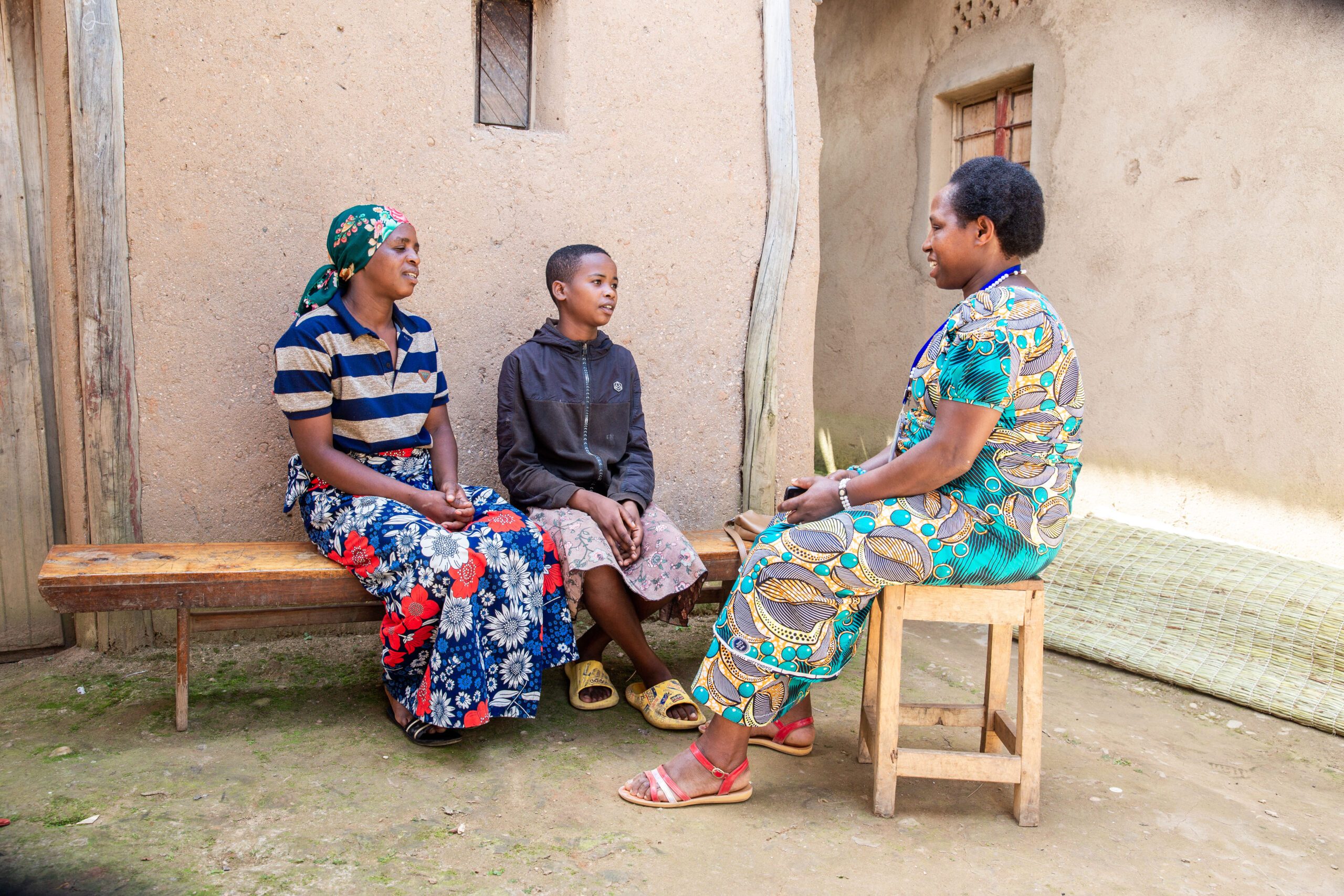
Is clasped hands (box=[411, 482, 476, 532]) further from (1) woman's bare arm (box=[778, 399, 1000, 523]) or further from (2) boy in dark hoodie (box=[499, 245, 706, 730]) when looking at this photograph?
(1) woman's bare arm (box=[778, 399, 1000, 523])

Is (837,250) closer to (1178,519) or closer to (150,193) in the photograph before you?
(1178,519)

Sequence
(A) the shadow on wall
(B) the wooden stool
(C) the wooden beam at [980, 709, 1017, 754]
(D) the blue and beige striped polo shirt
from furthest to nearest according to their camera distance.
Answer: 1. (A) the shadow on wall
2. (D) the blue and beige striped polo shirt
3. (C) the wooden beam at [980, 709, 1017, 754]
4. (B) the wooden stool

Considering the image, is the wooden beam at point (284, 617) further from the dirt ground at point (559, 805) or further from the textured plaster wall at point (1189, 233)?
the textured plaster wall at point (1189, 233)

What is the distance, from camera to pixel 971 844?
2.45 m

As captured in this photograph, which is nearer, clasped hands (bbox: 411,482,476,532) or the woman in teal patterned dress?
the woman in teal patterned dress

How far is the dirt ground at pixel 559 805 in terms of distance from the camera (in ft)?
7.31

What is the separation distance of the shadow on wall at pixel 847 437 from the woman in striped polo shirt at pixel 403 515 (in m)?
3.76

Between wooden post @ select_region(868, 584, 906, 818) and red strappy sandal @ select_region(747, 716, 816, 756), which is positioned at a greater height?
wooden post @ select_region(868, 584, 906, 818)

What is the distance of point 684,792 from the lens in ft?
8.40

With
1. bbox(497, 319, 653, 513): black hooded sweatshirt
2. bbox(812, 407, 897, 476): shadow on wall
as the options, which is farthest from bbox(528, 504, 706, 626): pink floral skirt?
bbox(812, 407, 897, 476): shadow on wall

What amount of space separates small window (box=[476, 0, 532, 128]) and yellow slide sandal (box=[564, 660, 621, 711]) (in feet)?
6.78

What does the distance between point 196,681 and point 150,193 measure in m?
1.64

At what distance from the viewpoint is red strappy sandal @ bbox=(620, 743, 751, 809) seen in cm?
255

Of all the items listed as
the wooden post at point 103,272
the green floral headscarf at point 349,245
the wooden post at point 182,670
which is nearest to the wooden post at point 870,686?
the green floral headscarf at point 349,245
